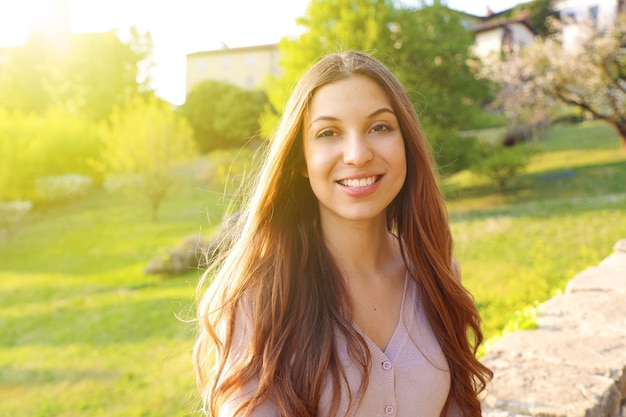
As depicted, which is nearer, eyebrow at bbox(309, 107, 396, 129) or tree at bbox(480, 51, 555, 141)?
eyebrow at bbox(309, 107, 396, 129)

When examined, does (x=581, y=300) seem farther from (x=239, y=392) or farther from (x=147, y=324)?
(x=147, y=324)

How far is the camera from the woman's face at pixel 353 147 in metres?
1.44

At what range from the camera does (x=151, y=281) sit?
38.2ft

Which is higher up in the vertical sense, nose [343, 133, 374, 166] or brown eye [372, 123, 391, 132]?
brown eye [372, 123, 391, 132]

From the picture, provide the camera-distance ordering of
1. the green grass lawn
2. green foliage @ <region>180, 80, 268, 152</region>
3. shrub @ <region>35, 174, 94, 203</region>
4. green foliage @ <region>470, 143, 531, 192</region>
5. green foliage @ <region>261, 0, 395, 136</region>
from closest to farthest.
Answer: the green grass lawn, green foliage @ <region>261, 0, 395, 136</region>, green foliage @ <region>470, 143, 531, 192</region>, shrub @ <region>35, 174, 94, 203</region>, green foliage @ <region>180, 80, 268, 152</region>

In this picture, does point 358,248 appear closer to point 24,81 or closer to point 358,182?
point 358,182

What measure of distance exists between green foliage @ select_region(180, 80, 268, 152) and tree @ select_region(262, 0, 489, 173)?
10.9 meters

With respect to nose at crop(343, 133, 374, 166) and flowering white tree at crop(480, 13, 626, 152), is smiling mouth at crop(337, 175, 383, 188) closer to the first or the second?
nose at crop(343, 133, 374, 166)

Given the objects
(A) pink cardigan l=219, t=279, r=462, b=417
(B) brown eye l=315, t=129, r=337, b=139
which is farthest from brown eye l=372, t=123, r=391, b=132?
(A) pink cardigan l=219, t=279, r=462, b=417

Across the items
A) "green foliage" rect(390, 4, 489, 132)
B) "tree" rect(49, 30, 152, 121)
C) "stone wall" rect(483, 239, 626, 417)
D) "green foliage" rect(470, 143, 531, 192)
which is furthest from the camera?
"tree" rect(49, 30, 152, 121)

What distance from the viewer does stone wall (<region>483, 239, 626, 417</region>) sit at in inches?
76.7

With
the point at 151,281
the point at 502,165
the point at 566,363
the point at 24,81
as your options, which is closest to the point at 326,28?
the point at 502,165

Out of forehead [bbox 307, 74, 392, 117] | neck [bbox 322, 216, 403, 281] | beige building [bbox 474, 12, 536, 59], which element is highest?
beige building [bbox 474, 12, 536, 59]

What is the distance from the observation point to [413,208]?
1.69m
